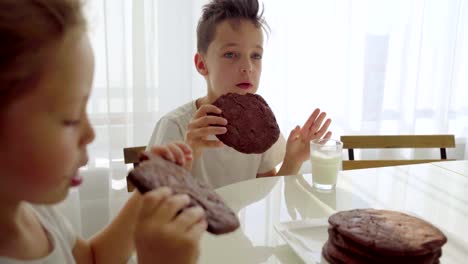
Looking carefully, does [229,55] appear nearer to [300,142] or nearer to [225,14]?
[225,14]

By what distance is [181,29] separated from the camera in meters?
2.22

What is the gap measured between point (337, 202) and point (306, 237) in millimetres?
315

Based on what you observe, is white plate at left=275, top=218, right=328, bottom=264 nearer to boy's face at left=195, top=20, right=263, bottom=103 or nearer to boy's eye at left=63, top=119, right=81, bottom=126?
boy's eye at left=63, top=119, right=81, bottom=126

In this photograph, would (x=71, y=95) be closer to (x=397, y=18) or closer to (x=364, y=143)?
(x=364, y=143)

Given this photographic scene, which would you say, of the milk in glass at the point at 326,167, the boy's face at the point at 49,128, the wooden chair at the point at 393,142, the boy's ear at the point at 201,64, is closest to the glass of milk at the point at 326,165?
the milk in glass at the point at 326,167

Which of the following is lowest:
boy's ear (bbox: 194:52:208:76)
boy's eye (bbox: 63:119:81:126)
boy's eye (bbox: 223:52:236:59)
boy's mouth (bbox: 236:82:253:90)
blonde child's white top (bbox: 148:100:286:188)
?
blonde child's white top (bbox: 148:100:286:188)

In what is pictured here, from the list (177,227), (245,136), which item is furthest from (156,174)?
(245,136)

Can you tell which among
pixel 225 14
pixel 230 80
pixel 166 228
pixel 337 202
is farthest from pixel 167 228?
pixel 225 14

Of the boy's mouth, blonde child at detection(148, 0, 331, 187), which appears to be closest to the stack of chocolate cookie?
blonde child at detection(148, 0, 331, 187)

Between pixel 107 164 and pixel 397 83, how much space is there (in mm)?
1919

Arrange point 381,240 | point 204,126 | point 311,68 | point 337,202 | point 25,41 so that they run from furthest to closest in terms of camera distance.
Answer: point 311,68, point 204,126, point 337,202, point 381,240, point 25,41

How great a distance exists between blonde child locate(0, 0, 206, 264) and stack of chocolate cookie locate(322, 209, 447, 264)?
0.93ft

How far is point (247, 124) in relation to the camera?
4.62ft

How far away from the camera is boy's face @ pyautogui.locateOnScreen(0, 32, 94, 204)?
0.52m
